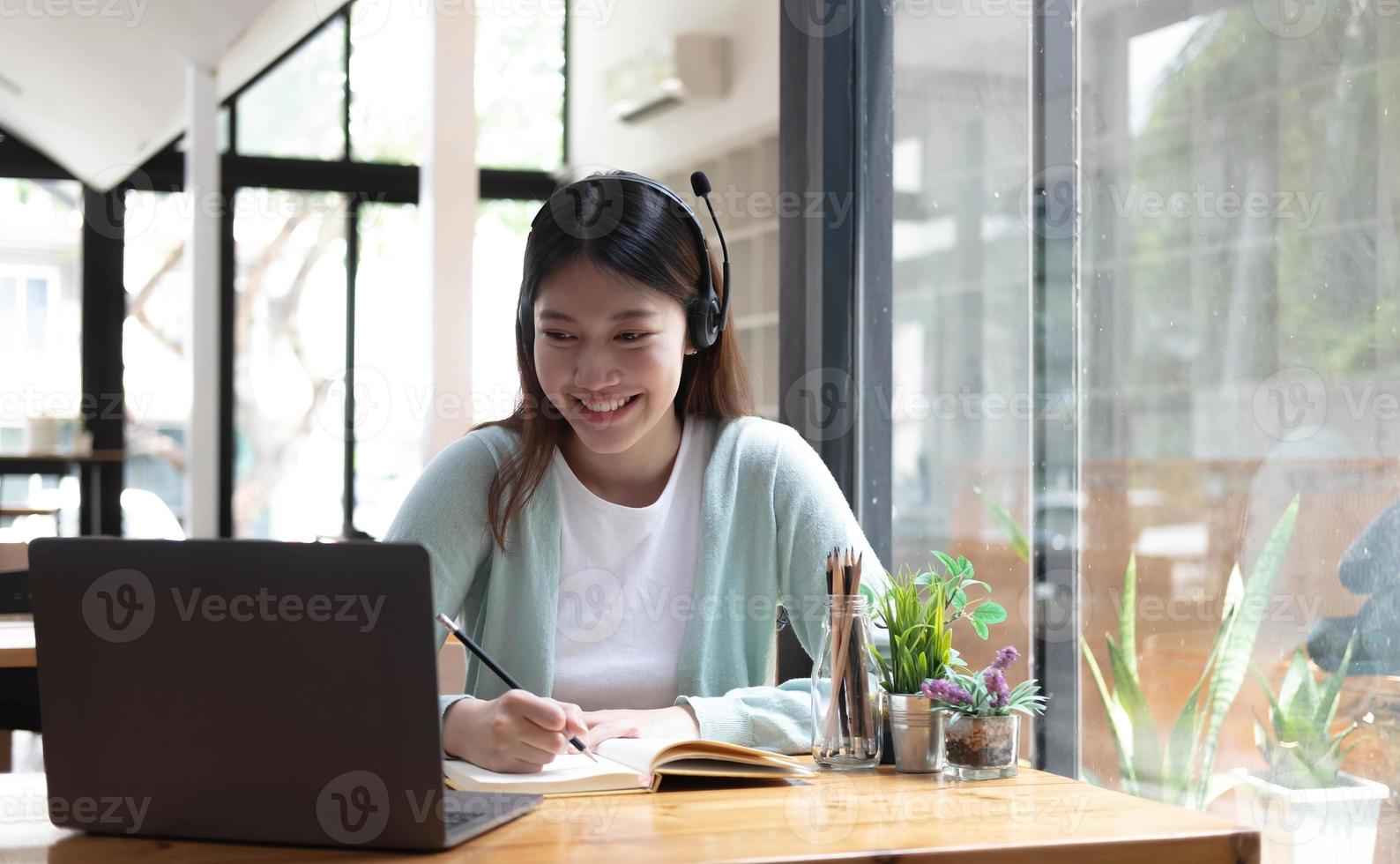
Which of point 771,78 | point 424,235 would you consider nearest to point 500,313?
point 424,235

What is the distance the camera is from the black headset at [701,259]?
4.76 ft

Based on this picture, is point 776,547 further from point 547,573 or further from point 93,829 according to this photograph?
point 93,829

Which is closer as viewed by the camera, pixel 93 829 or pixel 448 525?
pixel 93 829

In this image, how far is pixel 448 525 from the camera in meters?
1.47

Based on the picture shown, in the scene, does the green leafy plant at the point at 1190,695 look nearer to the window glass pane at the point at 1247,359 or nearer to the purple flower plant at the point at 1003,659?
the window glass pane at the point at 1247,359

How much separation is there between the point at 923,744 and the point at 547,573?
20.7 inches

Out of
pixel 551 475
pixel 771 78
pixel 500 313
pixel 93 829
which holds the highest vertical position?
pixel 771 78

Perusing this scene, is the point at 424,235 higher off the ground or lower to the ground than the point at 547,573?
higher

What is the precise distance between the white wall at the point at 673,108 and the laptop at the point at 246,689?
3659 millimetres

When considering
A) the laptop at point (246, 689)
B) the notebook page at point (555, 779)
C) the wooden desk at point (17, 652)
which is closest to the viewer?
the laptop at point (246, 689)
